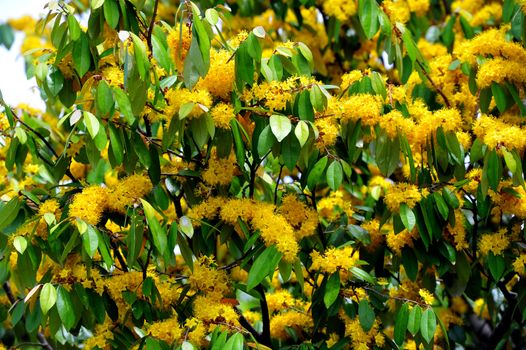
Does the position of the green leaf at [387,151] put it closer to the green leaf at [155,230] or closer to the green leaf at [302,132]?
the green leaf at [302,132]

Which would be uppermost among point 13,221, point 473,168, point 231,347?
point 13,221

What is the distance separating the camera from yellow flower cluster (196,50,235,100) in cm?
269

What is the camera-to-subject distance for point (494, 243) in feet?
9.78

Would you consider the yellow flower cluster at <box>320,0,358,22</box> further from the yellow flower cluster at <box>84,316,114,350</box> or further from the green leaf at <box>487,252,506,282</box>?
the yellow flower cluster at <box>84,316,114,350</box>

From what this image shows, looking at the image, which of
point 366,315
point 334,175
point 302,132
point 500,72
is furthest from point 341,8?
point 366,315

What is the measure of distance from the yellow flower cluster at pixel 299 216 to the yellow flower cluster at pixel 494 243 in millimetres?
626

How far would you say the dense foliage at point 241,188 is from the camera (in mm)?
2562

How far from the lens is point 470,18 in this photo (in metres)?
4.12

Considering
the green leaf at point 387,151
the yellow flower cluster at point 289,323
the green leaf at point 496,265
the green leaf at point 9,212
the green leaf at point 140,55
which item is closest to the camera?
the green leaf at point 140,55

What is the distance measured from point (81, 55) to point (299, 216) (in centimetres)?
89

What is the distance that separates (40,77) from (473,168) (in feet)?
5.30

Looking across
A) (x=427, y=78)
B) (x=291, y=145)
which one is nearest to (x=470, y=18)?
(x=427, y=78)

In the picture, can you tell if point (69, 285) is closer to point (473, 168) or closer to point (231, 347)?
point (231, 347)

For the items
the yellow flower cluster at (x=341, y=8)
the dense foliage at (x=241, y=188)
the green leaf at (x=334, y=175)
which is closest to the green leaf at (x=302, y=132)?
the dense foliage at (x=241, y=188)
